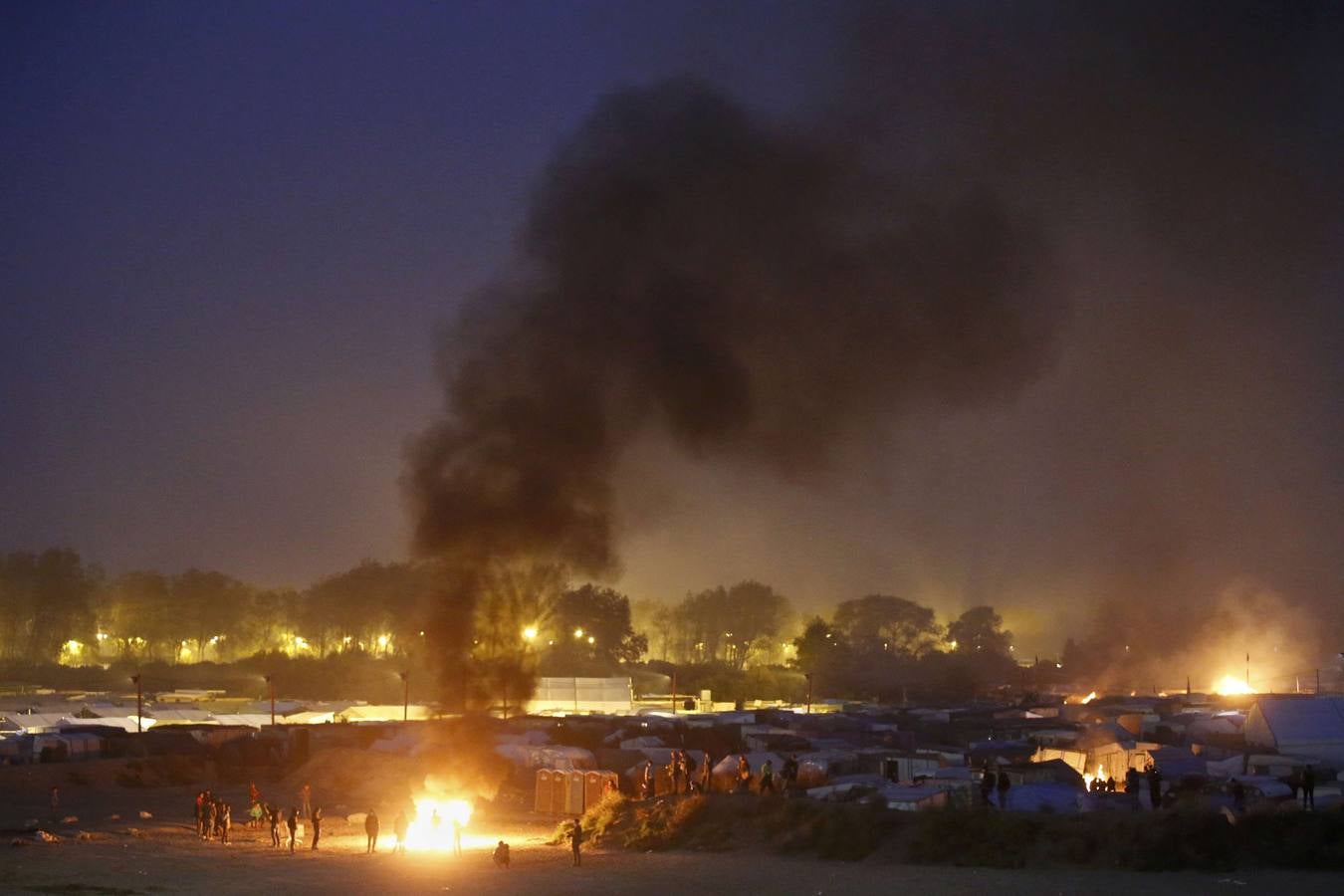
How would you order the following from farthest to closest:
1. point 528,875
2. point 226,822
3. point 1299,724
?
point 1299,724
point 226,822
point 528,875

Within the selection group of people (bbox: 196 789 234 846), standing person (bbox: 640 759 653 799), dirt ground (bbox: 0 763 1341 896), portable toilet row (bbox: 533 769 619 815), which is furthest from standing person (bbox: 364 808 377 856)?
portable toilet row (bbox: 533 769 619 815)

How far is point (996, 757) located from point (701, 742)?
1318cm

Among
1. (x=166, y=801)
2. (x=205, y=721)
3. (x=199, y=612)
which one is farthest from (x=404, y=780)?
(x=199, y=612)

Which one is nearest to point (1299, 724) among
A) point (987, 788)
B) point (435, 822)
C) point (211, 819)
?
point (987, 788)

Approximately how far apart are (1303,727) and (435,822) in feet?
103

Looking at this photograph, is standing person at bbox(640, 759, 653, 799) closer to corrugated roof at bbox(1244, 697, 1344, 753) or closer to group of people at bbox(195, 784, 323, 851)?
group of people at bbox(195, 784, 323, 851)

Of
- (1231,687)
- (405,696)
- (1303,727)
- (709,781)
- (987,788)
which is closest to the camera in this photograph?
(987,788)

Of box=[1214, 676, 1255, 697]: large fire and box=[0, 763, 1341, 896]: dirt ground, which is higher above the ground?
box=[0, 763, 1341, 896]: dirt ground

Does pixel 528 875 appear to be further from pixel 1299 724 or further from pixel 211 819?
pixel 1299 724

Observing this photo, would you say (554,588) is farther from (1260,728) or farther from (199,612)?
(199,612)

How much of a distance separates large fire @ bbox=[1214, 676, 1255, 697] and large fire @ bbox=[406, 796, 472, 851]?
70.3 metres

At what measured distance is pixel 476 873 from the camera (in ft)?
93.6

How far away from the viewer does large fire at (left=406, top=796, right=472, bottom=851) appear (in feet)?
112

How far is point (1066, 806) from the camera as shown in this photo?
31.6 metres
